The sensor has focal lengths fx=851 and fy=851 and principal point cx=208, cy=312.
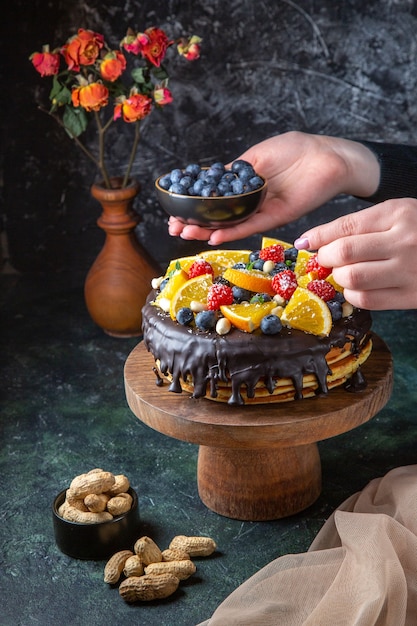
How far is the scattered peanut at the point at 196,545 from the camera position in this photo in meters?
1.71

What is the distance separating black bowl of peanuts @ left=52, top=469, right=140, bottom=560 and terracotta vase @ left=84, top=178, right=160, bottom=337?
0.99 meters

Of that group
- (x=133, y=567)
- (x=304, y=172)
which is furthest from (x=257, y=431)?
(x=304, y=172)

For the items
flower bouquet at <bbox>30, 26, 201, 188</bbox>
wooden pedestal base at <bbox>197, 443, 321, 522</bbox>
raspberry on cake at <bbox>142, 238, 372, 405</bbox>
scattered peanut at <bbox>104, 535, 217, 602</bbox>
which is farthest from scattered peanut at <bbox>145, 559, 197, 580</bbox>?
flower bouquet at <bbox>30, 26, 201, 188</bbox>

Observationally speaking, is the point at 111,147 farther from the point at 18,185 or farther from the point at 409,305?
the point at 409,305

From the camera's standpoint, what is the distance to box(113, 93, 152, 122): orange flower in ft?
8.10

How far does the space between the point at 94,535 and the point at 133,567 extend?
0.11m

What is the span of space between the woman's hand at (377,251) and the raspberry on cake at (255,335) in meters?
0.16

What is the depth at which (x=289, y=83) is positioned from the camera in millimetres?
2934

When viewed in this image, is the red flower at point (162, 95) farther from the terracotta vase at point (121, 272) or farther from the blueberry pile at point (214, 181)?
the blueberry pile at point (214, 181)

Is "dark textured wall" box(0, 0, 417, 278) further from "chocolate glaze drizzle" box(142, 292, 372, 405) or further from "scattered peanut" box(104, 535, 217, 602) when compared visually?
"scattered peanut" box(104, 535, 217, 602)

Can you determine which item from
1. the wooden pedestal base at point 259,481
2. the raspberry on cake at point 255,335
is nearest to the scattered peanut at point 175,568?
the wooden pedestal base at point 259,481

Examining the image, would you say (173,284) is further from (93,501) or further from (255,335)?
(93,501)

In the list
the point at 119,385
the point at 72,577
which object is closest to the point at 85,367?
the point at 119,385

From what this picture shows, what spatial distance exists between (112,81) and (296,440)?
1358 mm
